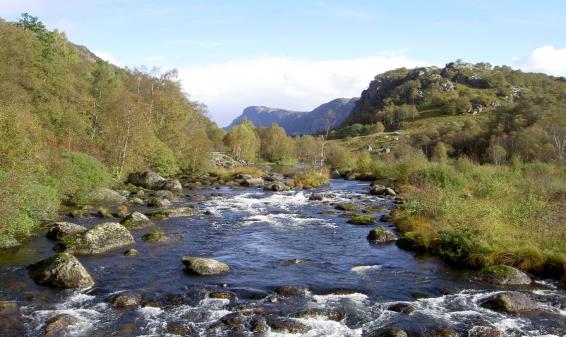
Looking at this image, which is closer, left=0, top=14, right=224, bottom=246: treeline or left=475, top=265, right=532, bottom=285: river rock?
left=475, top=265, right=532, bottom=285: river rock

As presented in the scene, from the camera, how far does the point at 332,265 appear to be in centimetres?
2605

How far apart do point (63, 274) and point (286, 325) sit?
10.9 meters

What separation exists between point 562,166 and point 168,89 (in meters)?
60.0

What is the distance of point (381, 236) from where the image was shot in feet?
104

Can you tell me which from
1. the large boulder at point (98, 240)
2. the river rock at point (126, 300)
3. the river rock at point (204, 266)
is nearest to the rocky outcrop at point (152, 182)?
the large boulder at point (98, 240)

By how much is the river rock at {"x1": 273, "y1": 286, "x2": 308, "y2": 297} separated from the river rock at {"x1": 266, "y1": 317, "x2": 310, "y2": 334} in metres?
3.02

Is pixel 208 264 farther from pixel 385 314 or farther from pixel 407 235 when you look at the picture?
pixel 407 235

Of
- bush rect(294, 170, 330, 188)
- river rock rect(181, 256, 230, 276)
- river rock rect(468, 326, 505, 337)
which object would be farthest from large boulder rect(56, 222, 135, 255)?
bush rect(294, 170, 330, 188)

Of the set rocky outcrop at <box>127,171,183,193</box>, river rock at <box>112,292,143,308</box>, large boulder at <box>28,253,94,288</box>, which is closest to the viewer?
river rock at <box>112,292,143,308</box>

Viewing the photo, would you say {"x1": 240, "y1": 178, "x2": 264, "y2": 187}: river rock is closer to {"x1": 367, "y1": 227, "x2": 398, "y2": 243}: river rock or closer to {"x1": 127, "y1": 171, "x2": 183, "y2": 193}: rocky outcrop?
{"x1": 127, "y1": 171, "x2": 183, "y2": 193}: rocky outcrop

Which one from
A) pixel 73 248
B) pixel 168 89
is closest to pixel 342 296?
pixel 73 248

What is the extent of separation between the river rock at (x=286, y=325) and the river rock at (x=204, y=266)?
262 inches

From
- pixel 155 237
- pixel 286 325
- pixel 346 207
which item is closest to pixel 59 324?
pixel 286 325

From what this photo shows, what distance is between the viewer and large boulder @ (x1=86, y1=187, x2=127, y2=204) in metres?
43.0
